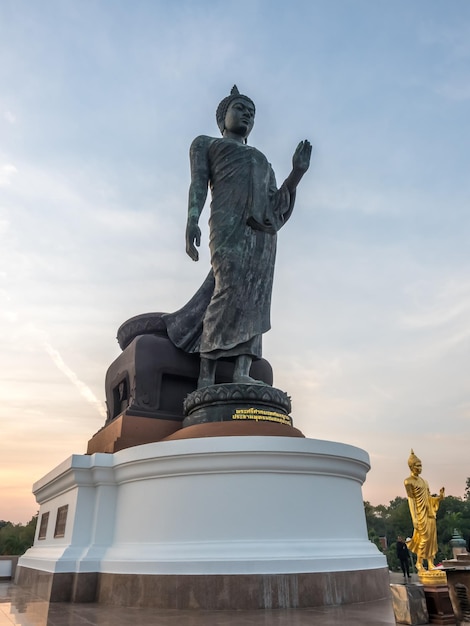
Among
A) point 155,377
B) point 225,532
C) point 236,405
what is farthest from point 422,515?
point 155,377

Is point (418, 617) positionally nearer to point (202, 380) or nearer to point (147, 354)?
point (202, 380)

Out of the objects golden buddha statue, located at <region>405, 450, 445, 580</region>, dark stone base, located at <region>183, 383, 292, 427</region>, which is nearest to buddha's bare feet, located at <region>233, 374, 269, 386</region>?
dark stone base, located at <region>183, 383, 292, 427</region>

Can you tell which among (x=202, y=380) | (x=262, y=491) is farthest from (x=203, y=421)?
(x=262, y=491)

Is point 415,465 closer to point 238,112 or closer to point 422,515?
point 422,515

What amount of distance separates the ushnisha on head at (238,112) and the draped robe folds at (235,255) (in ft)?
1.17

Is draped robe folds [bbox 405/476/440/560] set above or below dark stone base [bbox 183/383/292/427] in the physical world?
below

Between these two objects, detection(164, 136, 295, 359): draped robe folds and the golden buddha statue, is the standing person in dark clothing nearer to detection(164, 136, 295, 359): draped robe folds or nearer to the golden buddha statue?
detection(164, 136, 295, 359): draped robe folds

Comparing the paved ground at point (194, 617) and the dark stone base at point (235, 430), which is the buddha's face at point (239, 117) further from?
the paved ground at point (194, 617)

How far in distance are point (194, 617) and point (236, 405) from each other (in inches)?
104

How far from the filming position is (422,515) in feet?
14.3

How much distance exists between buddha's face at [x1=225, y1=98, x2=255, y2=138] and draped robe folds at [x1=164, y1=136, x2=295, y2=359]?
1.10ft

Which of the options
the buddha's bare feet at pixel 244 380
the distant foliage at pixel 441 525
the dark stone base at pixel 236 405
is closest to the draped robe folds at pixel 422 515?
the dark stone base at pixel 236 405

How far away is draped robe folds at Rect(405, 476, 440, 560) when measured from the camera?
13.5ft

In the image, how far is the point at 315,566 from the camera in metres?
4.98
